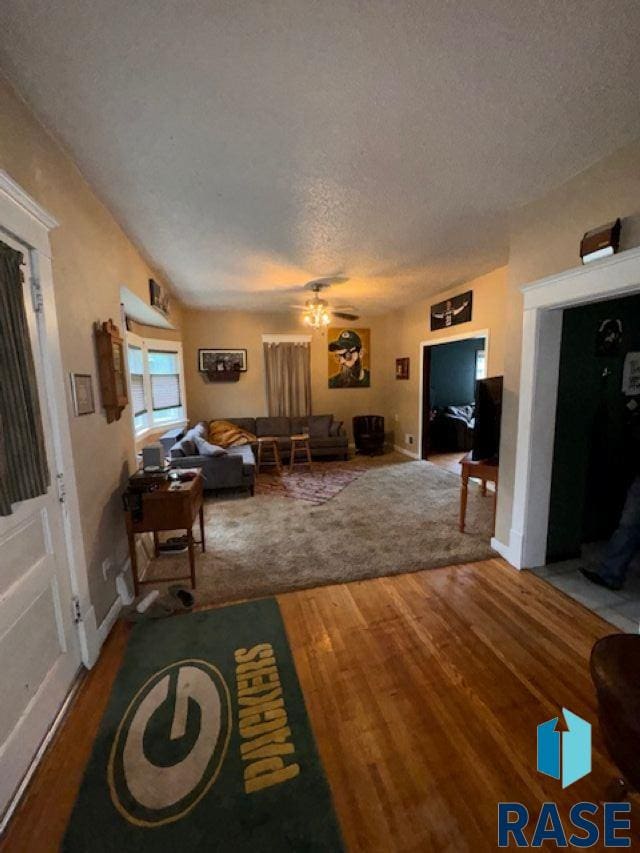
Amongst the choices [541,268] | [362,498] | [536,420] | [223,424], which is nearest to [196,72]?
[541,268]

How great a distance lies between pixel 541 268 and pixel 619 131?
28.8 inches

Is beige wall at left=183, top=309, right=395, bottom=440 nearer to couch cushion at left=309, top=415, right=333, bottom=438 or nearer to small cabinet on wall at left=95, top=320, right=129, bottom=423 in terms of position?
couch cushion at left=309, top=415, right=333, bottom=438

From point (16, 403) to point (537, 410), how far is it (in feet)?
9.57

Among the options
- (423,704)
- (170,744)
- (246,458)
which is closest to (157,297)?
(246,458)

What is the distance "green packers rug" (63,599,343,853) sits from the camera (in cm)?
111

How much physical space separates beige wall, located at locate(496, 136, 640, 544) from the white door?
2894 millimetres

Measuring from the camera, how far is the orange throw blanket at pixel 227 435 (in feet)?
18.2

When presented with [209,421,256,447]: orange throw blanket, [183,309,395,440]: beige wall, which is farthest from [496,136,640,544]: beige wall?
[183,309,395,440]: beige wall

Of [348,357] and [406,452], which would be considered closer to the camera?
[406,452]

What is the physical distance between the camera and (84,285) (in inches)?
76.9

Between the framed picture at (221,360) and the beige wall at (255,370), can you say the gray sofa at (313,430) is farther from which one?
the framed picture at (221,360)

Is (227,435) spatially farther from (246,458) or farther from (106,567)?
(106,567)

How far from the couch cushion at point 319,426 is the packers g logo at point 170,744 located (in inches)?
184

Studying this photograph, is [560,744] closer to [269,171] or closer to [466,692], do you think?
[466,692]
